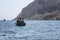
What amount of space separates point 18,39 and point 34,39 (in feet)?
12.1

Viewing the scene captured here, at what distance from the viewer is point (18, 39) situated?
5391cm

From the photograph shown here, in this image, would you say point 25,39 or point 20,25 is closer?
point 25,39

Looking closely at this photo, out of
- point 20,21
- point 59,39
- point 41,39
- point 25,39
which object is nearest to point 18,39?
point 25,39

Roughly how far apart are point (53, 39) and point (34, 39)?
4.34m

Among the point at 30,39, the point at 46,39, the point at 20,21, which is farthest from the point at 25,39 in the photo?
the point at 20,21

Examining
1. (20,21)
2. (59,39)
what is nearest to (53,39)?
(59,39)

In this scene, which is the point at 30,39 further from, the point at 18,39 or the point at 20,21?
the point at 20,21

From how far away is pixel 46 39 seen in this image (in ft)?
176

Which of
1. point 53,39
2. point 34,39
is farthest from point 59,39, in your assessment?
point 34,39

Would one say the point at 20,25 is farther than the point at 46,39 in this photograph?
Yes

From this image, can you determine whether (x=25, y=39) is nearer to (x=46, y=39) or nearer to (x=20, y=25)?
(x=46, y=39)

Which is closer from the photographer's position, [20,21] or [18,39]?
[18,39]

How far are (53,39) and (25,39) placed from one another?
21.0 ft

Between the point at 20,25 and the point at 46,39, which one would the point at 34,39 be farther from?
the point at 20,25
